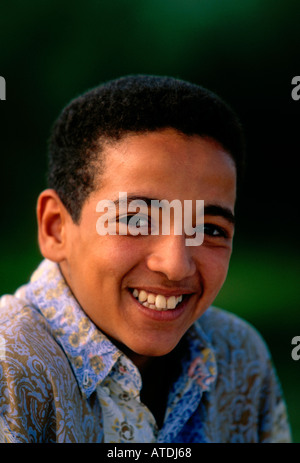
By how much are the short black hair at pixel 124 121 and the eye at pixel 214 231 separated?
0.82 ft

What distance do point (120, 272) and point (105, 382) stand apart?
370 millimetres

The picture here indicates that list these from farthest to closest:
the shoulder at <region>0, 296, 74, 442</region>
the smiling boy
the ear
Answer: the ear < the smiling boy < the shoulder at <region>0, 296, 74, 442</region>

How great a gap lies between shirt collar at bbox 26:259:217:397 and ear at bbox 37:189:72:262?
0.22 ft

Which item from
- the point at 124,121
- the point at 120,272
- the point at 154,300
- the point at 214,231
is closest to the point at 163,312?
the point at 154,300

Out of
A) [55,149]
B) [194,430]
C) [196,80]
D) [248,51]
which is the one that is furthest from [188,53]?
[194,430]

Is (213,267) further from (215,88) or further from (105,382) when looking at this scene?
(215,88)

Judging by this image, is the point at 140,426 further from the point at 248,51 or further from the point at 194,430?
the point at 248,51

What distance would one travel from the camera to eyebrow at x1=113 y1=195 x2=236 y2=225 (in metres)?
1.61

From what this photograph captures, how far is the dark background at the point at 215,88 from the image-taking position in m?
5.90

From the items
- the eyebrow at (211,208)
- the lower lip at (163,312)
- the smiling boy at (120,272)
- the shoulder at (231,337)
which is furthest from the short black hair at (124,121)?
the shoulder at (231,337)

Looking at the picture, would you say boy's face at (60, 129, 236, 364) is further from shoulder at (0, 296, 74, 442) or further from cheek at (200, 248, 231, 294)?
shoulder at (0, 296, 74, 442)

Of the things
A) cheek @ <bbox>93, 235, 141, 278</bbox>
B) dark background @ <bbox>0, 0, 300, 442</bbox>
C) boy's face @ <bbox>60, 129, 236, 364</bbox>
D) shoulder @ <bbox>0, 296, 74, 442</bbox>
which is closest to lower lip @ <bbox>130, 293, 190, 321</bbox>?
boy's face @ <bbox>60, 129, 236, 364</bbox>

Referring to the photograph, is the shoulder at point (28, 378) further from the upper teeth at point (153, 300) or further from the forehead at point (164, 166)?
the forehead at point (164, 166)

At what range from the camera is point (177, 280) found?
1608 millimetres
